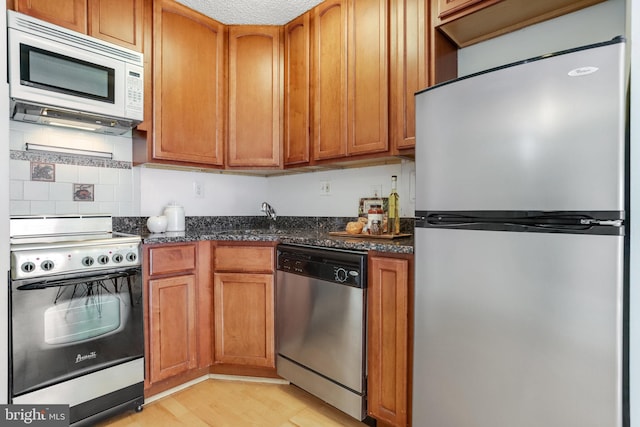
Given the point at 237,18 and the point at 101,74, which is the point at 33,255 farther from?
the point at 237,18

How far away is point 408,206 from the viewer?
2.11 meters

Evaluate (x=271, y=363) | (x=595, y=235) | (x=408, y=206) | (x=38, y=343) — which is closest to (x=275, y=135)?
(x=408, y=206)

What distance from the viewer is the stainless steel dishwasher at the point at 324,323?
164 cm

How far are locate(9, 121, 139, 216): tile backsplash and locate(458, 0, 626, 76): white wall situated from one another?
2.21m

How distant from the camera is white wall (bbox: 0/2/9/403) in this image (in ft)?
4.16

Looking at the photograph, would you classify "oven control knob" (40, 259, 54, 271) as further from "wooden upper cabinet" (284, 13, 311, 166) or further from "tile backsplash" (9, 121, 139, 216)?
"wooden upper cabinet" (284, 13, 311, 166)

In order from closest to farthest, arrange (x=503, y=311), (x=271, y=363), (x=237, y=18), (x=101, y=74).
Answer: (x=503, y=311) → (x=101, y=74) → (x=271, y=363) → (x=237, y=18)

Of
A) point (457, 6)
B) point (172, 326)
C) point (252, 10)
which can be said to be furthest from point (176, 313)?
point (457, 6)

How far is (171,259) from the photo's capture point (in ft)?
6.40

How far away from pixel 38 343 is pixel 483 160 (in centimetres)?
200

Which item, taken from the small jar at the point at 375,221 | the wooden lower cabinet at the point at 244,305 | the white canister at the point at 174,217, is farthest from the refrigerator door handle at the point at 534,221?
the white canister at the point at 174,217

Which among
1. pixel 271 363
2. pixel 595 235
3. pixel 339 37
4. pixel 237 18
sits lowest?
pixel 271 363

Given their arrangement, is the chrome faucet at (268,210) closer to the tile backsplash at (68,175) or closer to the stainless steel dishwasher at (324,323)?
the stainless steel dishwasher at (324,323)

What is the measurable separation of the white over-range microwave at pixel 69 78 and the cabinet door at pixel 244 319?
1117mm
